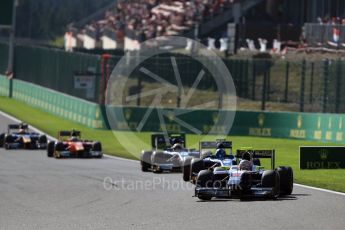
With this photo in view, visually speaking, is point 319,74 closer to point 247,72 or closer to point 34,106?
point 247,72

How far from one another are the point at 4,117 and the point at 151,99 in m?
7.92

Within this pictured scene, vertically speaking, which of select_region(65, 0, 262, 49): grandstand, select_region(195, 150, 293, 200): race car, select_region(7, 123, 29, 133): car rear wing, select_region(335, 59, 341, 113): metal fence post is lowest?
select_region(195, 150, 293, 200): race car

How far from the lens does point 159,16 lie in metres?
67.9

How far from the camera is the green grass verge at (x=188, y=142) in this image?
1050 inches

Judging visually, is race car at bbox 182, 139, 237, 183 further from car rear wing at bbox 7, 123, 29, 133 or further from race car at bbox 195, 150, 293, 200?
car rear wing at bbox 7, 123, 29, 133

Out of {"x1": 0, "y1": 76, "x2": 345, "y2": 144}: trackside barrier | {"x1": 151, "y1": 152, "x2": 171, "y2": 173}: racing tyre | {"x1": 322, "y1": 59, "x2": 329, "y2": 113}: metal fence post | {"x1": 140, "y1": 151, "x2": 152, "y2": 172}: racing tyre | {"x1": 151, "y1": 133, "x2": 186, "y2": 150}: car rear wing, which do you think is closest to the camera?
{"x1": 151, "y1": 152, "x2": 171, "y2": 173}: racing tyre

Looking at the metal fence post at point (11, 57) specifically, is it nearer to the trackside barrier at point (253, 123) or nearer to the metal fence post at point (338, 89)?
the trackside barrier at point (253, 123)

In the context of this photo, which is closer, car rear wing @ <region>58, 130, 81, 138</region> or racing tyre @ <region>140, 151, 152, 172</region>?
racing tyre @ <region>140, 151, 152, 172</region>

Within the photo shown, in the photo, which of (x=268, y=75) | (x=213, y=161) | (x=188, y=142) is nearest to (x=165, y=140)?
(x=213, y=161)

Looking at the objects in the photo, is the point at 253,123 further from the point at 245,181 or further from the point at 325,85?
the point at 245,181

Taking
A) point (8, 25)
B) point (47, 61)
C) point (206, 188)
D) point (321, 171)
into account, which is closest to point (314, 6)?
point (47, 61)

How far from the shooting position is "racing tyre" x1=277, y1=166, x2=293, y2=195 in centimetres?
2175

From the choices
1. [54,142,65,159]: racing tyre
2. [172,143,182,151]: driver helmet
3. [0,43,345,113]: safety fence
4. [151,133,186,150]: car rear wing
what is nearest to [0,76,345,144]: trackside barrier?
[0,43,345,113]: safety fence

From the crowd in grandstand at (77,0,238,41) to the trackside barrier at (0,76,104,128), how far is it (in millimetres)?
8273
